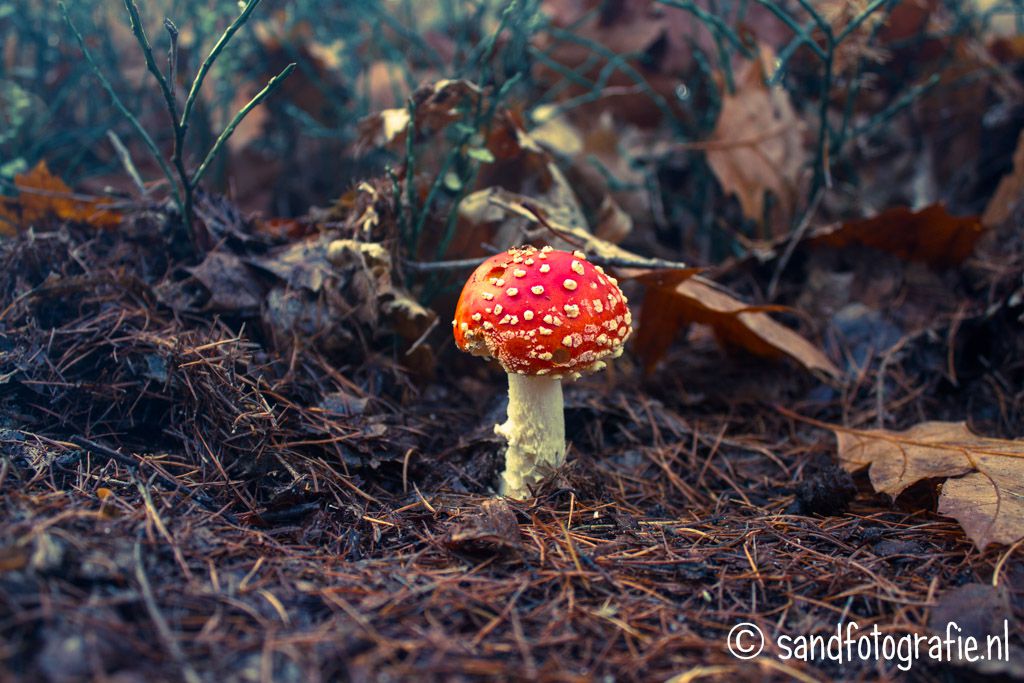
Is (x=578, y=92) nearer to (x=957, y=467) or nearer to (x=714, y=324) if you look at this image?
(x=714, y=324)

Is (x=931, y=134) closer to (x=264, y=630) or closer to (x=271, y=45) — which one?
(x=271, y=45)

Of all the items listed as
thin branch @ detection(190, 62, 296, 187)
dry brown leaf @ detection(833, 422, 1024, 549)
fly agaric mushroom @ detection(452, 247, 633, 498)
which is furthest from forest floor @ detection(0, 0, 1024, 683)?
fly agaric mushroom @ detection(452, 247, 633, 498)

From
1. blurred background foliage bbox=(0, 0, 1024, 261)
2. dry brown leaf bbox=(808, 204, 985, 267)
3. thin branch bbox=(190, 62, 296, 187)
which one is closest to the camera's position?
thin branch bbox=(190, 62, 296, 187)

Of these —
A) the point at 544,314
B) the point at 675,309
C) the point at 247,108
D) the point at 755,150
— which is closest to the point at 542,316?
the point at 544,314

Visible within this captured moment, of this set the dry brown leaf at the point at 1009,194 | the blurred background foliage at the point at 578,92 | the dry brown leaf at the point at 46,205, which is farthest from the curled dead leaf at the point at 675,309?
the dry brown leaf at the point at 46,205

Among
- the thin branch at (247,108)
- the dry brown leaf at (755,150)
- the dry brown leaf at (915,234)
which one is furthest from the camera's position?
the dry brown leaf at (755,150)

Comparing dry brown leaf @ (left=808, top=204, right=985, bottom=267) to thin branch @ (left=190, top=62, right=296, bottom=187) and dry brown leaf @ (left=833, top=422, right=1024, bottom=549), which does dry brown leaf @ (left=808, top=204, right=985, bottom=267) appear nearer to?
dry brown leaf @ (left=833, top=422, right=1024, bottom=549)

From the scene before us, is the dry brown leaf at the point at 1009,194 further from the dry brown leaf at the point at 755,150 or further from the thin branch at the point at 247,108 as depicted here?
the thin branch at the point at 247,108
